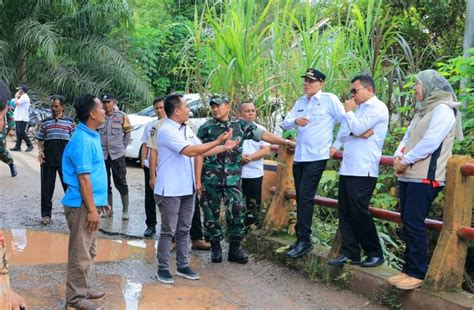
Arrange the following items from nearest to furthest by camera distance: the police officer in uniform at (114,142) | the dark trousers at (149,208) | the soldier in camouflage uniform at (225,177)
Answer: the soldier in camouflage uniform at (225,177)
the dark trousers at (149,208)
the police officer in uniform at (114,142)

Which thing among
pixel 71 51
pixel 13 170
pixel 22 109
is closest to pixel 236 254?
pixel 13 170

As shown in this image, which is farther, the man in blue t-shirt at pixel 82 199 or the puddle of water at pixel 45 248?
the puddle of water at pixel 45 248

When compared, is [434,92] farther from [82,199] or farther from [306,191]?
[82,199]

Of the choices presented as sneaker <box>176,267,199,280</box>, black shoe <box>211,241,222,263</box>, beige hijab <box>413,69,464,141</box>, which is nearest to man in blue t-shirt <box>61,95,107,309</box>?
sneaker <box>176,267,199,280</box>

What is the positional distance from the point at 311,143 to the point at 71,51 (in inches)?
626

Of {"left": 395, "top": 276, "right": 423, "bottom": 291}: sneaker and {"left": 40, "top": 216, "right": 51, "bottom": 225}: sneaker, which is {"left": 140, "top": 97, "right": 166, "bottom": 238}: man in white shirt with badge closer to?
{"left": 40, "top": 216, "right": 51, "bottom": 225}: sneaker

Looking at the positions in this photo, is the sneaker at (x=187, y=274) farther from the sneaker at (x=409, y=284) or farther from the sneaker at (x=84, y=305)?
the sneaker at (x=409, y=284)

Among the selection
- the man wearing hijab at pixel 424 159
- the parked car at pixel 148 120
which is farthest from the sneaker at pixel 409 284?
the parked car at pixel 148 120

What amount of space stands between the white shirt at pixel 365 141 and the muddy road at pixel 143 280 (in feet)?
3.67

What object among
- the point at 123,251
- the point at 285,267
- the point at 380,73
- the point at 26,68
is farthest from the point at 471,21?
the point at 26,68

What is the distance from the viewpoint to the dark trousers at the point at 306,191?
6.05 m

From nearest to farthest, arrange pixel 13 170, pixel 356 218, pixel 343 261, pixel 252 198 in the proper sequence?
pixel 356 218
pixel 343 261
pixel 252 198
pixel 13 170

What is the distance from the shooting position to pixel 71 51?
20.4 meters

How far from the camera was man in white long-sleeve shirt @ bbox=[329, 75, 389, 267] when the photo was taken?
5.46 metres
